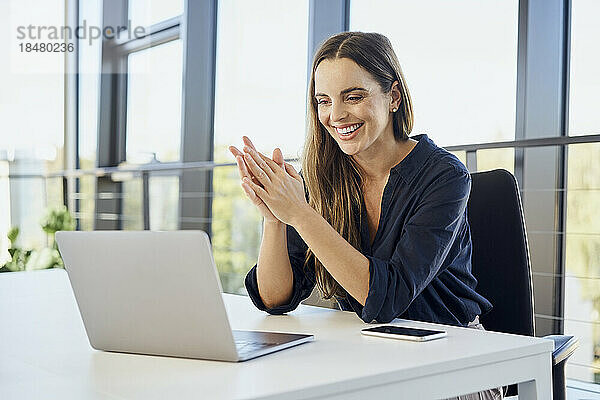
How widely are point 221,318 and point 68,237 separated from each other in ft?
0.86

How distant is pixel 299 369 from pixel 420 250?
0.51m

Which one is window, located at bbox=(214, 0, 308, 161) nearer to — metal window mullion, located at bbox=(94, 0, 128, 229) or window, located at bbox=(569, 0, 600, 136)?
metal window mullion, located at bbox=(94, 0, 128, 229)

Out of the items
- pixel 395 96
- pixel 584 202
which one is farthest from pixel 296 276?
pixel 584 202

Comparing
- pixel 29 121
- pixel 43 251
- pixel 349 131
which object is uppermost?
pixel 29 121

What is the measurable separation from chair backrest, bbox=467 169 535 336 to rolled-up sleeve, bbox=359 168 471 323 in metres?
0.16

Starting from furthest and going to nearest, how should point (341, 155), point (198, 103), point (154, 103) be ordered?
point (154, 103)
point (198, 103)
point (341, 155)

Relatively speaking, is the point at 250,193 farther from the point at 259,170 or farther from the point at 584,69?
the point at 584,69

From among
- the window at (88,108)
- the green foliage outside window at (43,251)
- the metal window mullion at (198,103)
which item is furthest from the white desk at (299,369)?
the window at (88,108)

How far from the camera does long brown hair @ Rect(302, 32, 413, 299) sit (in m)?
1.46

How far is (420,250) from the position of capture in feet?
4.24

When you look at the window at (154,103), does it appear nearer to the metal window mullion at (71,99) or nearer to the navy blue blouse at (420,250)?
the metal window mullion at (71,99)

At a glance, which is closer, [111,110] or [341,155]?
[341,155]

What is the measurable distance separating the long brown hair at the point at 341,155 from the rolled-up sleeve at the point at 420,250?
141 millimetres

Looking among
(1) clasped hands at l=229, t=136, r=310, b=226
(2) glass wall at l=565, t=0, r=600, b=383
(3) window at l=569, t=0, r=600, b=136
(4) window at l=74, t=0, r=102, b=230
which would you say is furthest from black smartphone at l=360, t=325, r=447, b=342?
(4) window at l=74, t=0, r=102, b=230
